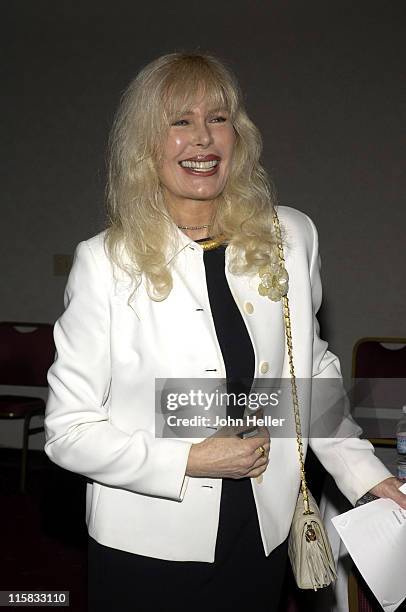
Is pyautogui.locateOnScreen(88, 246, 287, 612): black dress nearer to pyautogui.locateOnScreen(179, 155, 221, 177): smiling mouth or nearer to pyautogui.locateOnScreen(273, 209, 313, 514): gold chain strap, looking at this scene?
pyautogui.locateOnScreen(273, 209, 313, 514): gold chain strap

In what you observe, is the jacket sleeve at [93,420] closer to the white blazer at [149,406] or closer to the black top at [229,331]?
the white blazer at [149,406]

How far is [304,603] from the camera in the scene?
3043 mm

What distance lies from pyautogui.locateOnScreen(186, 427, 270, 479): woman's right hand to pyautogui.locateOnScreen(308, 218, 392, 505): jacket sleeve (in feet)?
0.86

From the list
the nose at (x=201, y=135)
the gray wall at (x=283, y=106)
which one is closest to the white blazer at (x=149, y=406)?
the nose at (x=201, y=135)

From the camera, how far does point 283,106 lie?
6.31m

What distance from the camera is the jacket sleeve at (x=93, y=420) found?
1920 mm

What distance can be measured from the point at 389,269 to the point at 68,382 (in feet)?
15.1

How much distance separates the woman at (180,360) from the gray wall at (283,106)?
4.12 meters

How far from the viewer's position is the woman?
6.40ft

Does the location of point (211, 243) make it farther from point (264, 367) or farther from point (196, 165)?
point (264, 367)

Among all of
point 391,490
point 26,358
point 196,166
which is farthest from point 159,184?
point 26,358

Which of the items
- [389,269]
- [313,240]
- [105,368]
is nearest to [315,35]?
[389,269]

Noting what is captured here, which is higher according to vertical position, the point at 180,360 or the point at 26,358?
the point at 26,358

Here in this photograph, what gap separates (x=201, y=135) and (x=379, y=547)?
1.04 meters
